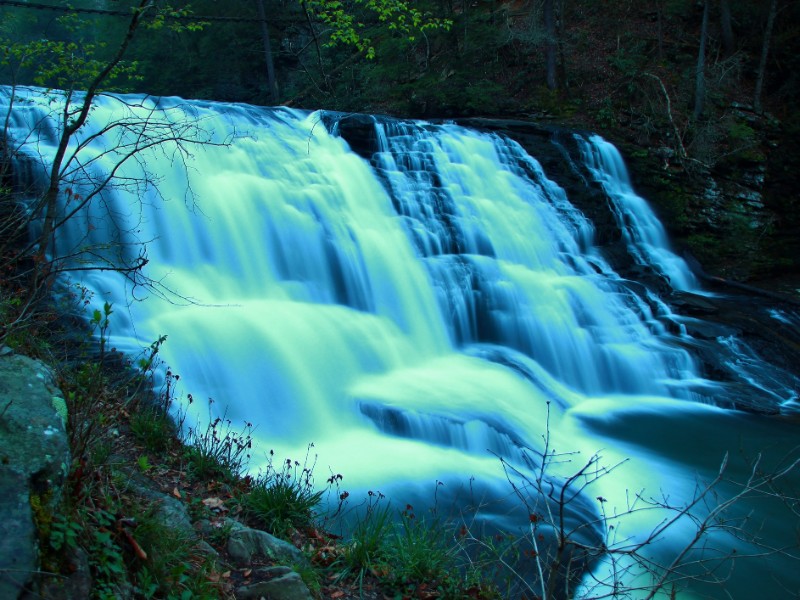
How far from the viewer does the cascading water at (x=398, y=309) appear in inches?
279

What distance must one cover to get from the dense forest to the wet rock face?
10786 mm

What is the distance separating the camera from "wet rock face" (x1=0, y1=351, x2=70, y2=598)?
2.14m

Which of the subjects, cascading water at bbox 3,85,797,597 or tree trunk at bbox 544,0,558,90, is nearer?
cascading water at bbox 3,85,797,597

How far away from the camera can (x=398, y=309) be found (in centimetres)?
1031

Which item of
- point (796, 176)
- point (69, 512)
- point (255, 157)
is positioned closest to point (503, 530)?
point (69, 512)

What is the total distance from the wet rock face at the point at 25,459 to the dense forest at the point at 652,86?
1079 cm

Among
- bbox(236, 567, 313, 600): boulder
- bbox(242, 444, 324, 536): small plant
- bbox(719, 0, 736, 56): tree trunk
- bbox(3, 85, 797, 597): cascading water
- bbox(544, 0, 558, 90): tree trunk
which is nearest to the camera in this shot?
bbox(236, 567, 313, 600): boulder

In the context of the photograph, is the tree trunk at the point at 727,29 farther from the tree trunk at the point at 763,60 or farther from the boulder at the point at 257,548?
the boulder at the point at 257,548

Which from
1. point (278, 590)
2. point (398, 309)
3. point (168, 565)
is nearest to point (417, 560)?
point (278, 590)

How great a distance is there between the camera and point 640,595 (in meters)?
4.77

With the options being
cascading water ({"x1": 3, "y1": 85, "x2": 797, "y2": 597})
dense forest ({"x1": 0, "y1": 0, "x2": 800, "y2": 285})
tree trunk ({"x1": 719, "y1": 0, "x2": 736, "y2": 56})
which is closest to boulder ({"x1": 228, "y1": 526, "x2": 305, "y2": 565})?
cascading water ({"x1": 3, "y1": 85, "x2": 797, "y2": 597})

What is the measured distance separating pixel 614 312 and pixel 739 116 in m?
9.25

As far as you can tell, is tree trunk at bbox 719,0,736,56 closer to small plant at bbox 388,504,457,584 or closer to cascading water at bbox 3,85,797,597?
cascading water at bbox 3,85,797,597

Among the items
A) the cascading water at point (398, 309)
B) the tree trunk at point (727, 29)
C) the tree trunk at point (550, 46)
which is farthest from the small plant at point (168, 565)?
the tree trunk at point (727, 29)
